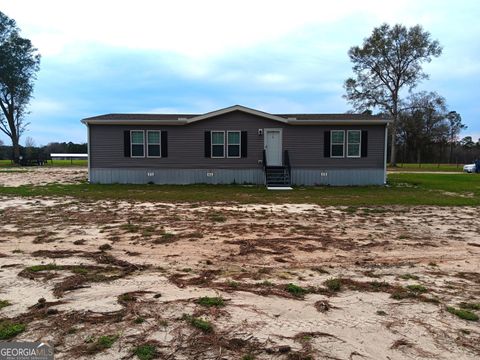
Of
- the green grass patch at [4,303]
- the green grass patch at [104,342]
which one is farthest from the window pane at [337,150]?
the green grass patch at [104,342]

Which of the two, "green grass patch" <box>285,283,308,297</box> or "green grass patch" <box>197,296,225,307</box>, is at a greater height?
"green grass patch" <box>197,296,225,307</box>

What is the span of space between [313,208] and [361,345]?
7059 millimetres

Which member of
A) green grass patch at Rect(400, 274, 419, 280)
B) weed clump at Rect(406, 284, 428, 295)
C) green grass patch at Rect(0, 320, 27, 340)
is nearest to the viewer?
green grass patch at Rect(0, 320, 27, 340)

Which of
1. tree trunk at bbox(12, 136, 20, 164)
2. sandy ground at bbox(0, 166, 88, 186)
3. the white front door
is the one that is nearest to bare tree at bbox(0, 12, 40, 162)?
tree trunk at bbox(12, 136, 20, 164)

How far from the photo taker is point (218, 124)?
55.5 ft

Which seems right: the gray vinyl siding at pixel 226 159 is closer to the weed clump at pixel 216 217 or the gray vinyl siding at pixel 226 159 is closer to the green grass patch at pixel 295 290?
the weed clump at pixel 216 217

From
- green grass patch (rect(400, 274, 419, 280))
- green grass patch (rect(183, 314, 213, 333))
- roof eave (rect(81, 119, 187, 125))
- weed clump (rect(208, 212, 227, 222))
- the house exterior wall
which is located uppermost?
roof eave (rect(81, 119, 187, 125))

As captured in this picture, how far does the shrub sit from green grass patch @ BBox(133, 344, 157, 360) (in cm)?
194

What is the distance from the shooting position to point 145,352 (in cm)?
248

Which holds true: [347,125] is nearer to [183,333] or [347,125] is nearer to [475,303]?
[475,303]

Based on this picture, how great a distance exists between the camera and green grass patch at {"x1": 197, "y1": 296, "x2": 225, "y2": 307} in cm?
328

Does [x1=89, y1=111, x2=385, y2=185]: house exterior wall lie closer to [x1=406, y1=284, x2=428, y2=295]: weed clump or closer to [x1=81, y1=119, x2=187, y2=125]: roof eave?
[x1=81, y1=119, x2=187, y2=125]: roof eave

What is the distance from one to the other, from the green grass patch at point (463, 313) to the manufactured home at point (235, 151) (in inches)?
538

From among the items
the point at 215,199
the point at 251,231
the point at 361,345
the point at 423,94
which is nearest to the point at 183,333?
the point at 361,345
